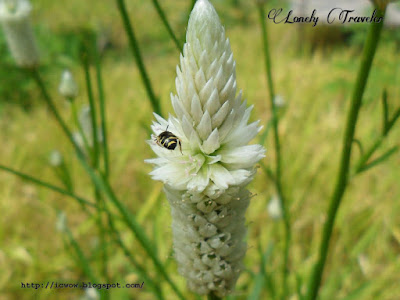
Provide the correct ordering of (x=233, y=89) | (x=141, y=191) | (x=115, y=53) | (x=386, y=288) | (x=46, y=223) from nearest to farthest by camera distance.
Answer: (x=233, y=89) → (x=386, y=288) → (x=46, y=223) → (x=141, y=191) → (x=115, y=53)

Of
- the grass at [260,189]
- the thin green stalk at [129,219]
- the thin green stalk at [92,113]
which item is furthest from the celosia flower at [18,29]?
the thin green stalk at [92,113]

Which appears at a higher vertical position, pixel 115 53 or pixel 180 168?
pixel 115 53

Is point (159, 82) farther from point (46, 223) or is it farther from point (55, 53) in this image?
point (46, 223)

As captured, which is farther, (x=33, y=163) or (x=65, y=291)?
(x=33, y=163)

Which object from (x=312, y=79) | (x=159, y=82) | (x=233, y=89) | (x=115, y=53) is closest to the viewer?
(x=233, y=89)

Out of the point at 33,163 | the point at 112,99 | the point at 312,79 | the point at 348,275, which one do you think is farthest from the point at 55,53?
the point at 348,275

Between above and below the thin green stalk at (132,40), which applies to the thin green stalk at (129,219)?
below

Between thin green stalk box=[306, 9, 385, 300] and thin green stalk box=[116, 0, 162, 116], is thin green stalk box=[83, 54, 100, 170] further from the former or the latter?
thin green stalk box=[306, 9, 385, 300]

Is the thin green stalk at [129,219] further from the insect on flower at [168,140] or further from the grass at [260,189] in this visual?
the insect on flower at [168,140]
